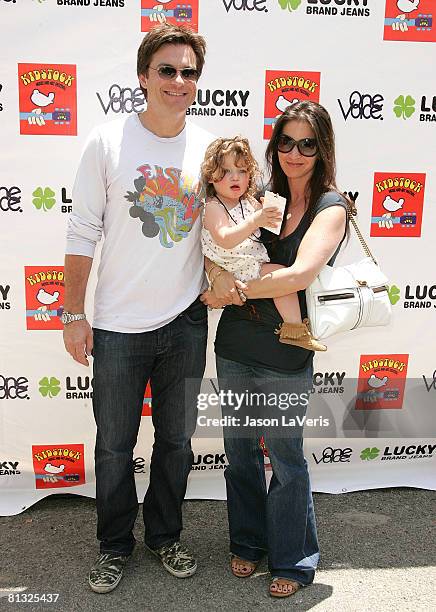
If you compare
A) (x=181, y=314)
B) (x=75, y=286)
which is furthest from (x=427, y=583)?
(x=75, y=286)

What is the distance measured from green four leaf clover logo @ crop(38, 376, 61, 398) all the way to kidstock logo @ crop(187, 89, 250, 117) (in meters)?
1.59

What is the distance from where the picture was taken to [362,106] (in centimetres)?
340

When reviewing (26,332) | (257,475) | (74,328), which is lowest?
(257,475)

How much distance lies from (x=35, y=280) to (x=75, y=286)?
2.89 ft

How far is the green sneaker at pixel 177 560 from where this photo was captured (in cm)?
284

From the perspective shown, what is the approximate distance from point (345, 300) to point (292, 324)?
0.73ft

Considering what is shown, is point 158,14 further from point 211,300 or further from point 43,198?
point 211,300

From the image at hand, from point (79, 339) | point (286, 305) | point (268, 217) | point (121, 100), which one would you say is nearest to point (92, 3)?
point (121, 100)

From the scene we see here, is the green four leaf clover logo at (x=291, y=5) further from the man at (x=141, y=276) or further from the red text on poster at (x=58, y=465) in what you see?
the red text on poster at (x=58, y=465)

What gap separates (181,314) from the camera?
2682 millimetres

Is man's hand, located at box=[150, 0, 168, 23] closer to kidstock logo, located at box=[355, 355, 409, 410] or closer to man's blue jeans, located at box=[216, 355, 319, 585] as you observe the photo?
man's blue jeans, located at box=[216, 355, 319, 585]

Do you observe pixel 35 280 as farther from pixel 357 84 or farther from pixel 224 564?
pixel 357 84

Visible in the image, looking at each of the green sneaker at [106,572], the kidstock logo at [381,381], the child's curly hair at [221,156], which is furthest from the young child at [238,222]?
the kidstock logo at [381,381]

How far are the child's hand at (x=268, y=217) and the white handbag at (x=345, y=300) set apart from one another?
271 mm
